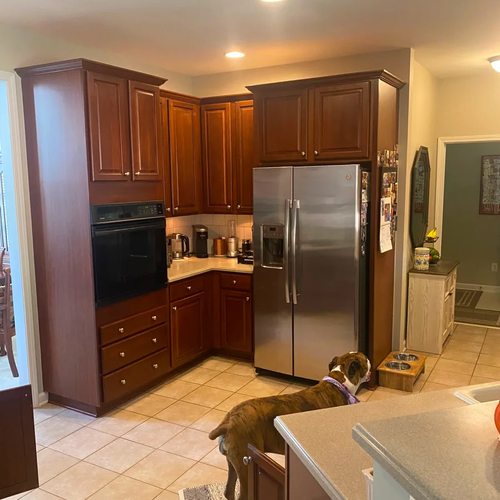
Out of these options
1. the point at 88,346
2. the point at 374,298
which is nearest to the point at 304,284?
the point at 374,298

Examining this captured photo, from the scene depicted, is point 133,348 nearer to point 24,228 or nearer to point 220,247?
point 24,228

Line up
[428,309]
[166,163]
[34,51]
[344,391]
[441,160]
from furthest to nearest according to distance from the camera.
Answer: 1. [441,160]
2. [428,309]
3. [166,163]
4. [34,51]
5. [344,391]

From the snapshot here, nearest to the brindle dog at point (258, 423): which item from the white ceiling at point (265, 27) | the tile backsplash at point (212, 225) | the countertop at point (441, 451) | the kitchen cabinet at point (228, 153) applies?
the countertop at point (441, 451)

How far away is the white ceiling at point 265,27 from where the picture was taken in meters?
2.88

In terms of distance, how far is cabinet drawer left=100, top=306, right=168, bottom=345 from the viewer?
3.36 meters

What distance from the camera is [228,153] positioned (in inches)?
179

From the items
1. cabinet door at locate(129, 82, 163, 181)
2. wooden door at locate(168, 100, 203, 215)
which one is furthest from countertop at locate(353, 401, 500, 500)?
wooden door at locate(168, 100, 203, 215)

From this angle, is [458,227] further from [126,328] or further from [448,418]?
[448,418]

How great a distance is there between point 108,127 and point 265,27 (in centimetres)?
125

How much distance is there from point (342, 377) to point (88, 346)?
180cm

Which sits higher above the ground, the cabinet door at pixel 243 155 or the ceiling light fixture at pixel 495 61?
the ceiling light fixture at pixel 495 61

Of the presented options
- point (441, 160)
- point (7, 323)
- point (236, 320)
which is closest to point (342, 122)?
point (236, 320)

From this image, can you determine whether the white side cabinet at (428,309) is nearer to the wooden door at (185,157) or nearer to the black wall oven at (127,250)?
the wooden door at (185,157)

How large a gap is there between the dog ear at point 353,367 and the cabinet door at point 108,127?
1.97 m
